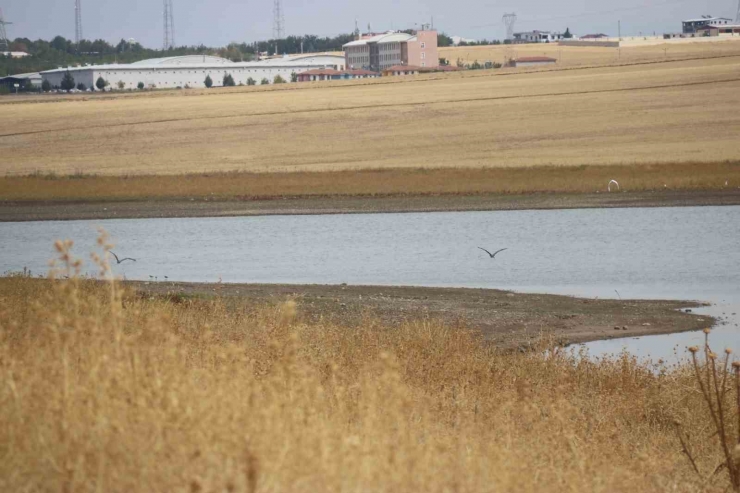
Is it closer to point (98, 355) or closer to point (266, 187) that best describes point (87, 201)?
point (266, 187)

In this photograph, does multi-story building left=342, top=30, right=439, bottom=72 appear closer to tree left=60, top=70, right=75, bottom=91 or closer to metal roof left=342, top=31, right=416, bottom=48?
metal roof left=342, top=31, right=416, bottom=48

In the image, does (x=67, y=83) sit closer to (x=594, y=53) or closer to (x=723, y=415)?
(x=594, y=53)

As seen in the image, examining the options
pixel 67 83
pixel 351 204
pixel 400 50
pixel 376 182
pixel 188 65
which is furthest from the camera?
pixel 400 50

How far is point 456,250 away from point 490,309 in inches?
474

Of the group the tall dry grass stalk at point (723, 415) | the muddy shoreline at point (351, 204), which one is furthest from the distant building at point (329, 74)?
the tall dry grass stalk at point (723, 415)

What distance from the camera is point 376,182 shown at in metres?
52.7

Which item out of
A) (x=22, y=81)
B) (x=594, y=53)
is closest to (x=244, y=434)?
(x=594, y=53)

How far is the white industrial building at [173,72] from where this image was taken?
146 meters

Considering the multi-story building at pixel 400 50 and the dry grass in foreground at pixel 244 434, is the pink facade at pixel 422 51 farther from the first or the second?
the dry grass in foreground at pixel 244 434

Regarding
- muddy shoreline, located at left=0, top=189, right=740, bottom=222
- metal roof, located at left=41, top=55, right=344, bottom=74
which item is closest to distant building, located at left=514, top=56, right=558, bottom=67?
metal roof, located at left=41, top=55, right=344, bottom=74

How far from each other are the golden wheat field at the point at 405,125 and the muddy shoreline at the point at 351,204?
8240mm

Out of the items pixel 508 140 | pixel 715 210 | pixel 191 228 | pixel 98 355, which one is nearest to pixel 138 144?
pixel 508 140

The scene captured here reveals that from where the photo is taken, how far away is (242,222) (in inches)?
1735

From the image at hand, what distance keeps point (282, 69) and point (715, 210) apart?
124m
